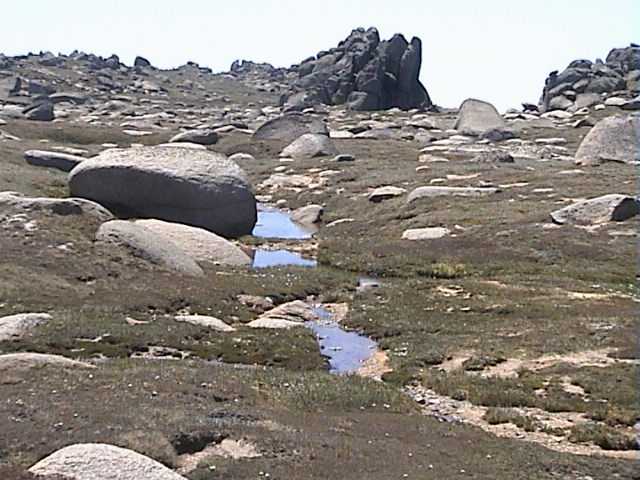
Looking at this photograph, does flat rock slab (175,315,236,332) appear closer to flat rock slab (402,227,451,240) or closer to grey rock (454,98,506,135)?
flat rock slab (402,227,451,240)

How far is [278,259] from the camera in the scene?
59.4 metres

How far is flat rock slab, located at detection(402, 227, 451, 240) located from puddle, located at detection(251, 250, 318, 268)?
27.3 feet

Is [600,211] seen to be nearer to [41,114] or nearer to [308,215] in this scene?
[308,215]

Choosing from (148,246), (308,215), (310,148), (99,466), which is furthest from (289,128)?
(99,466)

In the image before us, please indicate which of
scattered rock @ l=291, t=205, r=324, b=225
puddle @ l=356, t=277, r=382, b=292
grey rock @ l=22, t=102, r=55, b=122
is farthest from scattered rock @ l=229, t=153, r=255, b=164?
puddle @ l=356, t=277, r=382, b=292

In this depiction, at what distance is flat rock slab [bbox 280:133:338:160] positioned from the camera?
4496 inches

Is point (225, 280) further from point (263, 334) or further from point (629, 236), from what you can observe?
point (629, 236)

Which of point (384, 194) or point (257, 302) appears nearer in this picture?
point (257, 302)

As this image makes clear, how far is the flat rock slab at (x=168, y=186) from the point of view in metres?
63.3

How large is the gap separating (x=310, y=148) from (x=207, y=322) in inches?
3085

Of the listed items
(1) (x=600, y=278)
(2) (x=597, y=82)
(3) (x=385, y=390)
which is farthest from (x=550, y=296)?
(2) (x=597, y=82)

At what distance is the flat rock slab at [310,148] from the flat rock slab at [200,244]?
2261 inches

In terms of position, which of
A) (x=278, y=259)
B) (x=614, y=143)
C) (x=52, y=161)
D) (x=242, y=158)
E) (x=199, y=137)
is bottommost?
(x=278, y=259)

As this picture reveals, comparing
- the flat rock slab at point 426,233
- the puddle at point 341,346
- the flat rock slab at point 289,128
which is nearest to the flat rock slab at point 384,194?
the flat rock slab at point 426,233
